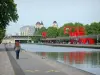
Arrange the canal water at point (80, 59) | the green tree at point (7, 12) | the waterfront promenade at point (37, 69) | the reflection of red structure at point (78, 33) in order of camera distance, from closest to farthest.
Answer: the waterfront promenade at point (37, 69), the canal water at point (80, 59), the green tree at point (7, 12), the reflection of red structure at point (78, 33)

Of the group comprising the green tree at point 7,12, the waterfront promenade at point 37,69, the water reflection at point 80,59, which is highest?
the green tree at point 7,12

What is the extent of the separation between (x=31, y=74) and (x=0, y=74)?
178 centimetres

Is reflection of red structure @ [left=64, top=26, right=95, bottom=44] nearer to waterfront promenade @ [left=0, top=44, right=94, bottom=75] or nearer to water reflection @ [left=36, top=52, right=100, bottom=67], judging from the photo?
water reflection @ [left=36, top=52, right=100, bottom=67]

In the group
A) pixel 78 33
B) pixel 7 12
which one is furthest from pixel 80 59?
pixel 78 33

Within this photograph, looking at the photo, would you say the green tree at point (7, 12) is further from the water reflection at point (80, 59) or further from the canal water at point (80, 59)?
the water reflection at point (80, 59)

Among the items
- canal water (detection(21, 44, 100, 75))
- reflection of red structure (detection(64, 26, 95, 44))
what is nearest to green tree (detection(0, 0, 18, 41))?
canal water (detection(21, 44, 100, 75))

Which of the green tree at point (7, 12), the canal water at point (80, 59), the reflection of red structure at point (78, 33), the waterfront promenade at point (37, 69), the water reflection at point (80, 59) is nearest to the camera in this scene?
the waterfront promenade at point (37, 69)

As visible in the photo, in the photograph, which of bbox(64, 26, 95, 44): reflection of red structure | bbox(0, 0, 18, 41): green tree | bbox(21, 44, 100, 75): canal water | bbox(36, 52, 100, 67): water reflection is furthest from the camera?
bbox(64, 26, 95, 44): reflection of red structure

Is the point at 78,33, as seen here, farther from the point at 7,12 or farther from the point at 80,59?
the point at 80,59

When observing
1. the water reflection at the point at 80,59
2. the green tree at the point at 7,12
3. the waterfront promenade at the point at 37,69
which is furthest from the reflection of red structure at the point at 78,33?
the waterfront promenade at the point at 37,69

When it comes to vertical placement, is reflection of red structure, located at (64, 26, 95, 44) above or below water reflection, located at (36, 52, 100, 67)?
above

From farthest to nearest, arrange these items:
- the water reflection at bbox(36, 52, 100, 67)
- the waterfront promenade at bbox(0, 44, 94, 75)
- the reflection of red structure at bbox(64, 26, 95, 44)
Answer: the reflection of red structure at bbox(64, 26, 95, 44) → the water reflection at bbox(36, 52, 100, 67) → the waterfront promenade at bbox(0, 44, 94, 75)

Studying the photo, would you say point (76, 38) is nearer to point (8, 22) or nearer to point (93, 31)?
point (93, 31)

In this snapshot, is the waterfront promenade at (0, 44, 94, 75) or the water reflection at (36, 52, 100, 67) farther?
the water reflection at (36, 52, 100, 67)
